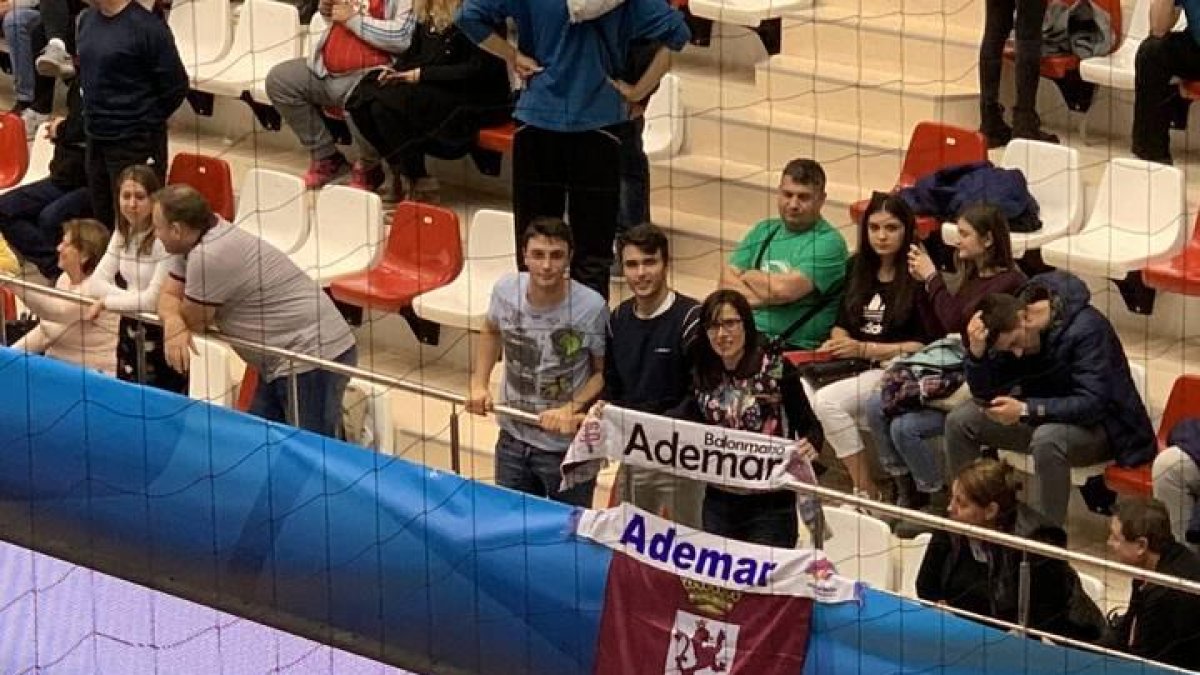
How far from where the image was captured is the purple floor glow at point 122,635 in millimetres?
6281

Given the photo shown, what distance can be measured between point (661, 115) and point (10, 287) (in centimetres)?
176

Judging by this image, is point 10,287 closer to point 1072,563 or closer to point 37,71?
point 37,71

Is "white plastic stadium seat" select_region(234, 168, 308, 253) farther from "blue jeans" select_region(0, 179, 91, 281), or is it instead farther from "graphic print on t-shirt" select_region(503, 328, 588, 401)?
→ "graphic print on t-shirt" select_region(503, 328, 588, 401)

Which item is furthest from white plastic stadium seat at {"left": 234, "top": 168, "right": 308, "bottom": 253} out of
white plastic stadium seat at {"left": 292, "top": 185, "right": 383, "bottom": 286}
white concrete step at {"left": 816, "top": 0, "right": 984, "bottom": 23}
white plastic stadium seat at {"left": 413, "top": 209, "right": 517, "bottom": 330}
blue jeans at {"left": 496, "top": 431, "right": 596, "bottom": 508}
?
blue jeans at {"left": 496, "top": 431, "right": 596, "bottom": 508}

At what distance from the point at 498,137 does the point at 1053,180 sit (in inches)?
61.5

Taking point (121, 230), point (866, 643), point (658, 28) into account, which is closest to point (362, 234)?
point (121, 230)

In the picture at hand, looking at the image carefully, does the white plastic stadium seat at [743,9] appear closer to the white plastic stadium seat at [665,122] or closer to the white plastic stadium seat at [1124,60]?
the white plastic stadium seat at [665,122]

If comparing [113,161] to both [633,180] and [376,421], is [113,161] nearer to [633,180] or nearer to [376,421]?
[633,180]

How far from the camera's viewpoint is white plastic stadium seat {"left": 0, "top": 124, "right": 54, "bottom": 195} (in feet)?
29.1

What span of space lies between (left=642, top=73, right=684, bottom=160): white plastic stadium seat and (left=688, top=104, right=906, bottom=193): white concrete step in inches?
2.7

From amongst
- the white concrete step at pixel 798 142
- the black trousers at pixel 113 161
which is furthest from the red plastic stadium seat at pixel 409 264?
the white concrete step at pixel 798 142

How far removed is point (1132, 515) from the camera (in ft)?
18.9

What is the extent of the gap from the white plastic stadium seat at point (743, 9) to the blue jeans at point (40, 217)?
1745mm

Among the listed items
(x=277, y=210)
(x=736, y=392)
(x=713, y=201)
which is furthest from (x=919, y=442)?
(x=277, y=210)
